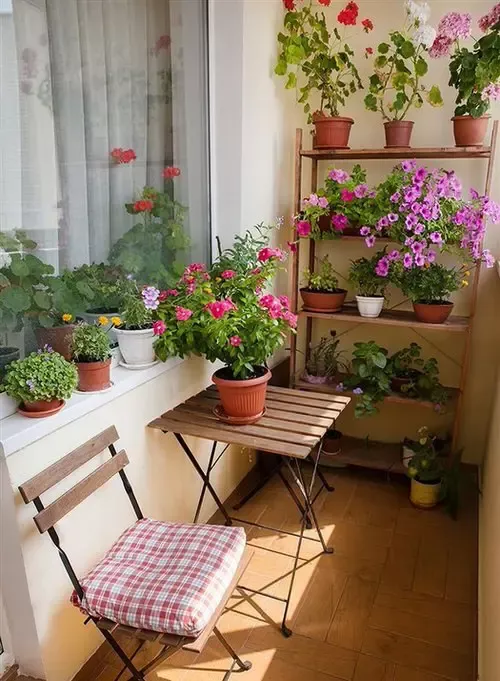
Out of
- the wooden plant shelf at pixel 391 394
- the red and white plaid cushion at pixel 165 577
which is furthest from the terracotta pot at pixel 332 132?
the red and white plaid cushion at pixel 165 577

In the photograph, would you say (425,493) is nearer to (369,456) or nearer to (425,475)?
(425,475)

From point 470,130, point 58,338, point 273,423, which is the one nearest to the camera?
point 58,338

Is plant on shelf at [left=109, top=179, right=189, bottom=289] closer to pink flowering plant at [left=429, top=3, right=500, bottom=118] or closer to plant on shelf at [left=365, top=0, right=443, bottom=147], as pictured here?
plant on shelf at [left=365, top=0, right=443, bottom=147]

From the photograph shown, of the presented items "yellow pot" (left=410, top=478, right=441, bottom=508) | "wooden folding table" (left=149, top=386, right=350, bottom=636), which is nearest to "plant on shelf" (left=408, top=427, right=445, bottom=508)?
"yellow pot" (left=410, top=478, right=441, bottom=508)

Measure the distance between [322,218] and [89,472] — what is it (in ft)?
5.22

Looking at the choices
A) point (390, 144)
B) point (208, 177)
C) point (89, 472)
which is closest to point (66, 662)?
point (89, 472)

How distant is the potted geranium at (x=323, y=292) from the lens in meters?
2.55

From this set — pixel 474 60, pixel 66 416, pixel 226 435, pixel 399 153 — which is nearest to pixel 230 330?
pixel 226 435

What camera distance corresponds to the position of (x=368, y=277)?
248 cm

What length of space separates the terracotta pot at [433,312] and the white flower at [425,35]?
1.07 metres

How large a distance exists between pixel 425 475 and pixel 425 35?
1884mm

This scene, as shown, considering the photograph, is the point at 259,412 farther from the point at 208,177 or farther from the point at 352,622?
the point at 208,177

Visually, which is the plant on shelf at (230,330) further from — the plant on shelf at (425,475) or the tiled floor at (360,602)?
the plant on shelf at (425,475)

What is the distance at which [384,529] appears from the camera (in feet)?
7.66
